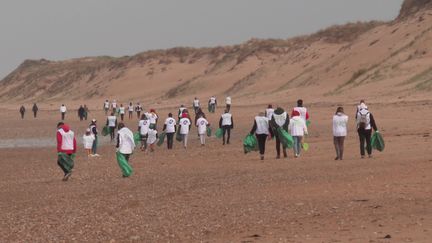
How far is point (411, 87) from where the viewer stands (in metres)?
49.0

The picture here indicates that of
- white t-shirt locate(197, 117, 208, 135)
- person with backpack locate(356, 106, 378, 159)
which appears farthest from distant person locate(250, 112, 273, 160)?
white t-shirt locate(197, 117, 208, 135)

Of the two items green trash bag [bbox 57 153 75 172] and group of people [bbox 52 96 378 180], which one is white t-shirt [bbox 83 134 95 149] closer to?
group of people [bbox 52 96 378 180]

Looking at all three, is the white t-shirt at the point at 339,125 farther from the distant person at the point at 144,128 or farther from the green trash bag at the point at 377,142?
the distant person at the point at 144,128

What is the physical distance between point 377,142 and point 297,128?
2.30 metres

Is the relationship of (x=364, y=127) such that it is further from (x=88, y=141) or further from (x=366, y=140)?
(x=88, y=141)

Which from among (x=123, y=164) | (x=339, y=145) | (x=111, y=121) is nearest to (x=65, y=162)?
(x=123, y=164)

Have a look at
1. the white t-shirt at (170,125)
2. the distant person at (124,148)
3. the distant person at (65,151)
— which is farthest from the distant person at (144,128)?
the distant person at (65,151)

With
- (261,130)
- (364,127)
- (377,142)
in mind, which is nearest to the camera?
(377,142)

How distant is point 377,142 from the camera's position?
2092 cm

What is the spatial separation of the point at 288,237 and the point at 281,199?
3.51m

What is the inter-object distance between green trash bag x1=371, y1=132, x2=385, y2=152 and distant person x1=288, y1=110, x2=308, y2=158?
2079 mm

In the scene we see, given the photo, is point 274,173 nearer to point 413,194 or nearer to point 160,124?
point 413,194

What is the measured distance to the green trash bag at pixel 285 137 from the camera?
22.5m

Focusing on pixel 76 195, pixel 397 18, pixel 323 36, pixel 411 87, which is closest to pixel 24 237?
pixel 76 195
